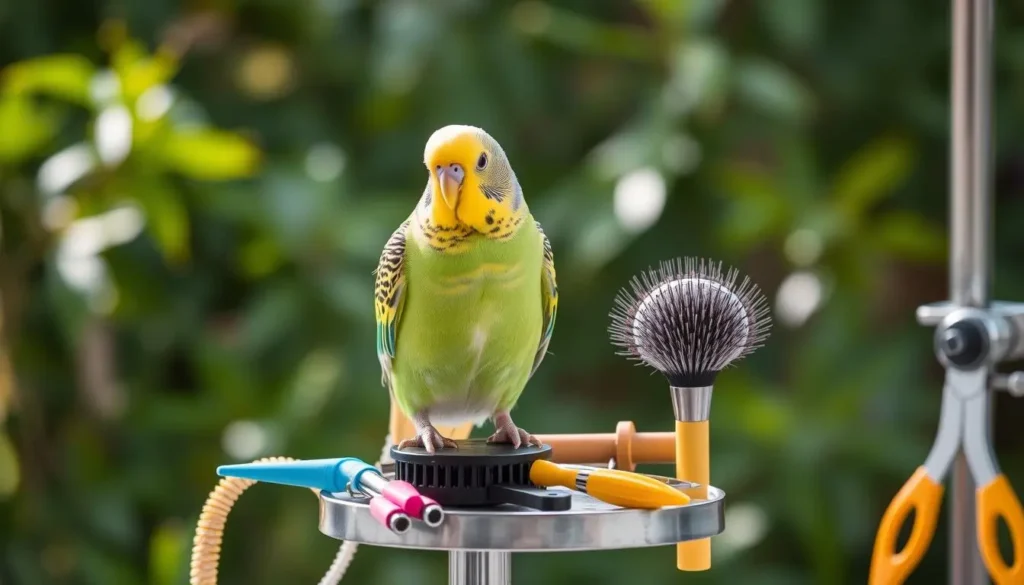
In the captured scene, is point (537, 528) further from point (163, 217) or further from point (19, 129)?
point (19, 129)

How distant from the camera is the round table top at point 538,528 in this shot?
54 centimetres

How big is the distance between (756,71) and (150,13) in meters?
0.82

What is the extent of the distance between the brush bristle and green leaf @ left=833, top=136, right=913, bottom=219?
97cm

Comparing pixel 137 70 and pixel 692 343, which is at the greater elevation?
pixel 137 70

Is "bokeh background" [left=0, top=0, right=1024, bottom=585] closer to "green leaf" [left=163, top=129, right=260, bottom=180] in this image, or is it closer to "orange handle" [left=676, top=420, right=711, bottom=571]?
"green leaf" [left=163, top=129, right=260, bottom=180]

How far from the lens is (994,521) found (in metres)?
0.76

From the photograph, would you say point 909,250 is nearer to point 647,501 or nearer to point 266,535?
point 266,535

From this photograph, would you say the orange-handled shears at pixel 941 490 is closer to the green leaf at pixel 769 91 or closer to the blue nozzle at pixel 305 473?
the blue nozzle at pixel 305 473

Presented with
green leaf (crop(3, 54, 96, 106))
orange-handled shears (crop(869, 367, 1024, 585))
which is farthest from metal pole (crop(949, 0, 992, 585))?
A: green leaf (crop(3, 54, 96, 106))

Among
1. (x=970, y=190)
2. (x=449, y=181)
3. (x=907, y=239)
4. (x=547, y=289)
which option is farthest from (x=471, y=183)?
(x=907, y=239)

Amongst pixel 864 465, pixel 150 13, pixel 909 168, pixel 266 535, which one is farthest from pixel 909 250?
pixel 150 13

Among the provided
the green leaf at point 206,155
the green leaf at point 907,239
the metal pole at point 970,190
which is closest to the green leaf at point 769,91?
the green leaf at point 907,239

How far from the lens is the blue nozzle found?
2.03 feet

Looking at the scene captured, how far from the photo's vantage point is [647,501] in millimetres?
562
